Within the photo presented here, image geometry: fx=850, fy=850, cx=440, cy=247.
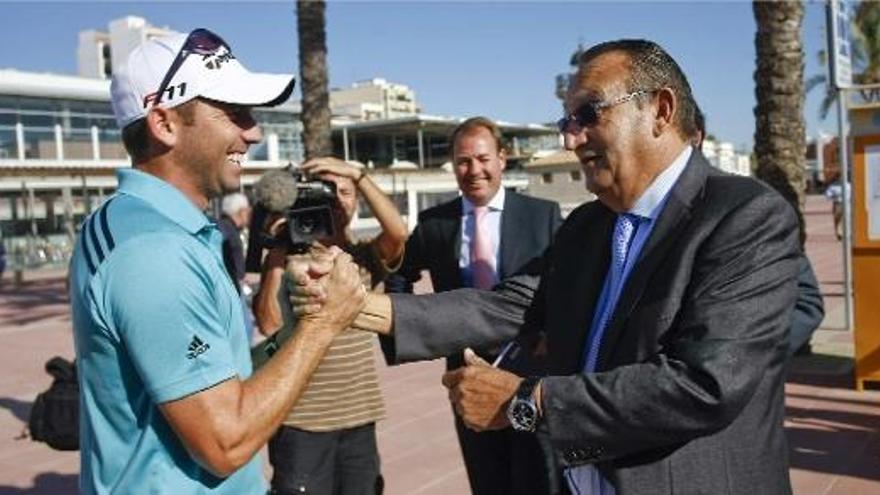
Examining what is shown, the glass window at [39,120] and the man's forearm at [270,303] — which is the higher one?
the glass window at [39,120]

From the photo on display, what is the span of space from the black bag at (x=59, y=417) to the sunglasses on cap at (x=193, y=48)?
2.56 m

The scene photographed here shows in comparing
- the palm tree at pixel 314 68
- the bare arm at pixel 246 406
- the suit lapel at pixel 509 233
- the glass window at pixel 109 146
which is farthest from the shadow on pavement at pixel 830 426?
the glass window at pixel 109 146

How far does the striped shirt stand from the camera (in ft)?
11.4

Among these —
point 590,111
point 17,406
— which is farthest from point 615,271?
point 17,406

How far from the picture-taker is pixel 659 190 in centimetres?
201

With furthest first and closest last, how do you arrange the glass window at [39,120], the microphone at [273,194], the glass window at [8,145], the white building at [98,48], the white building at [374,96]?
1. the white building at [374,96]
2. the white building at [98,48]
3. the glass window at [39,120]
4. the glass window at [8,145]
5. the microphone at [273,194]

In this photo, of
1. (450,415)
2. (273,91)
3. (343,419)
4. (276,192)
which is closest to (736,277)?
(273,91)

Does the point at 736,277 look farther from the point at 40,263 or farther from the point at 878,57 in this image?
the point at 878,57

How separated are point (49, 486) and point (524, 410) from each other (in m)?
4.72

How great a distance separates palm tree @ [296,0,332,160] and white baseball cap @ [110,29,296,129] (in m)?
9.46

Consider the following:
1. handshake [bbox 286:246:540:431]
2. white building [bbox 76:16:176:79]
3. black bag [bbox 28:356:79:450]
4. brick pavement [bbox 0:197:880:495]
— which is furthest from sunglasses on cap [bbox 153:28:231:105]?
white building [bbox 76:16:176:79]

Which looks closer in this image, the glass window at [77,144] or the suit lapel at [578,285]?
the suit lapel at [578,285]

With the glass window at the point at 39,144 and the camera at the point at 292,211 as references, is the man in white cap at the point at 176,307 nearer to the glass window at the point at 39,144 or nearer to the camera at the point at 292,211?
the camera at the point at 292,211

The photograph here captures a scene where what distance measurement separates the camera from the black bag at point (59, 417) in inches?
159
